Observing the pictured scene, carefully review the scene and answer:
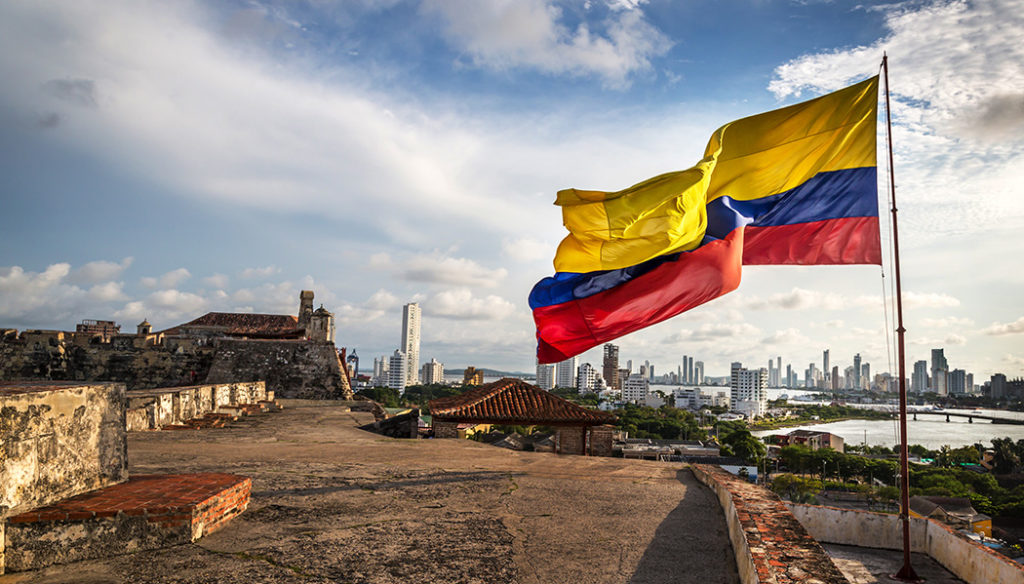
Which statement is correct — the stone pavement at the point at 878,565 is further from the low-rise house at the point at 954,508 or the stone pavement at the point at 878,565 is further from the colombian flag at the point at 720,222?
the low-rise house at the point at 954,508

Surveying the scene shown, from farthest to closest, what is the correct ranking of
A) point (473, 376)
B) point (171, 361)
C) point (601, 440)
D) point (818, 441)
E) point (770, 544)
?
point (473, 376) → point (818, 441) → point (171, 361) → point (601, 440) → point (770, 544)

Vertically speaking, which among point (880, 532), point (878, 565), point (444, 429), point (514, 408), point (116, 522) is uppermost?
point (116, 522)

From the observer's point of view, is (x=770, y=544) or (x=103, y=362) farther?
(x=103, y=362)

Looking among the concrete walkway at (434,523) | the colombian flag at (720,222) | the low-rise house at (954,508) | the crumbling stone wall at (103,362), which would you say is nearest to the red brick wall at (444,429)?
the concrete walkway at (434,523)

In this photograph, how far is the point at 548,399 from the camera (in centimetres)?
1303

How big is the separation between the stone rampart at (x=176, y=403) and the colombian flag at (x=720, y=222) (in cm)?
620

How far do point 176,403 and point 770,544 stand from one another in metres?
9.25

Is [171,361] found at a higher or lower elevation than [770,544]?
higher

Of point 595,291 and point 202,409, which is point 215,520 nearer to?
point 595,291

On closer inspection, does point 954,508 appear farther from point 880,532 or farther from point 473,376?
point 473,376

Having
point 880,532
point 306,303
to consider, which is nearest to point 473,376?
point 306,303

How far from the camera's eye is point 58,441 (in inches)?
135

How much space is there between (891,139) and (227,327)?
1577 inches

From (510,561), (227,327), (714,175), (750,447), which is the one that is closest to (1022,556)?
(750,447)
